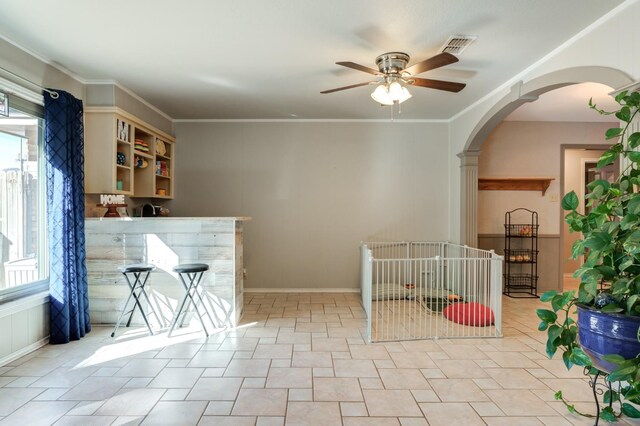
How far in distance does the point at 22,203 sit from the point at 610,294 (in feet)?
13.9

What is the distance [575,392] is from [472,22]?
264 centimetres

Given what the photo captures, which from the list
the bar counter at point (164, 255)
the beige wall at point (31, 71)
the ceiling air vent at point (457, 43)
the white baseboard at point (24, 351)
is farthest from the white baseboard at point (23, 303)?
the ceiling air vent at point (457, 43)

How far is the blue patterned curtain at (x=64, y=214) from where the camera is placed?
3119mm

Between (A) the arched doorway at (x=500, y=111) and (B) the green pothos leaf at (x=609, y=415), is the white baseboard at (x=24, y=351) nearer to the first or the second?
(B) the green pothos leaf at (x=609, y=415)

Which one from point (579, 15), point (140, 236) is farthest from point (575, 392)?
point (140, 236)

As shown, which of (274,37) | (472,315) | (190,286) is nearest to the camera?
(274,37)

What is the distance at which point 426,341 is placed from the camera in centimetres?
333

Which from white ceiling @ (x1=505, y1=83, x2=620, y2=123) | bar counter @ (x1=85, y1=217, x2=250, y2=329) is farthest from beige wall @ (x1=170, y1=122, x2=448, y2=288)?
white ceiling @ (x1=505, y1=83, x2=620, y2=123)

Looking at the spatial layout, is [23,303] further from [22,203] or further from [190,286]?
[190,286]

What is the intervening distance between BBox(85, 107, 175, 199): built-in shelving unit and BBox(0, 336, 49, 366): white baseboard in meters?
1.45

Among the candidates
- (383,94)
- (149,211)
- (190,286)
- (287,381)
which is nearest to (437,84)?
(383,94)

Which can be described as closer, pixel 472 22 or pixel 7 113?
pixel 472 22

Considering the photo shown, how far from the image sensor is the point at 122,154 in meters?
4.00

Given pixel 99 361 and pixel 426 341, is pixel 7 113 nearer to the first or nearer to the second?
pixel 99 361
